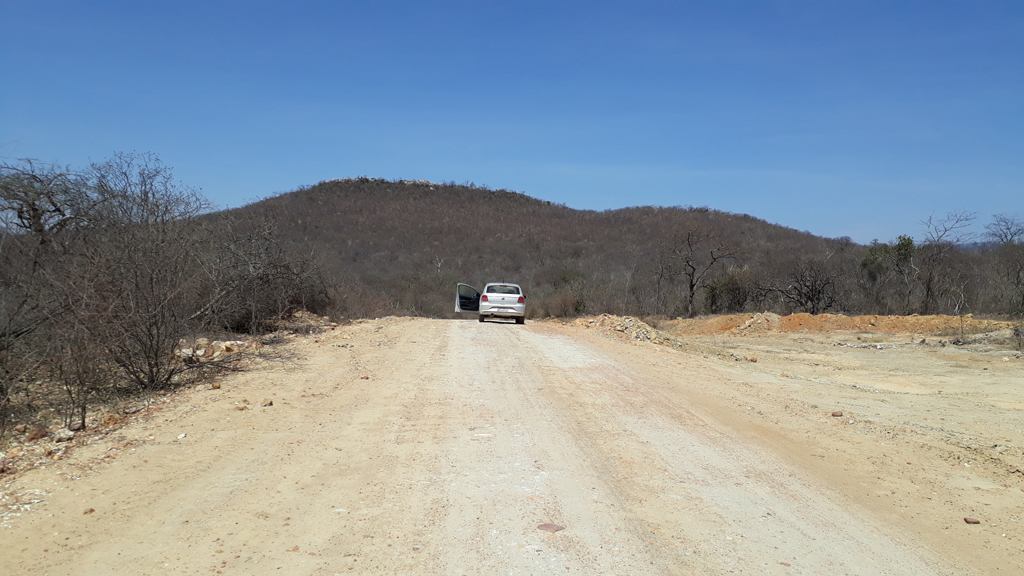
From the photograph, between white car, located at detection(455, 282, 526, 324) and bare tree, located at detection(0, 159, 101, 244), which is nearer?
bare tree, located at detection(0, 159, 101, 244)

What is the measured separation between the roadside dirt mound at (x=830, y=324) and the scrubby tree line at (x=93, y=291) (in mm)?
23370

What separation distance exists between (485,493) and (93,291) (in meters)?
6.21

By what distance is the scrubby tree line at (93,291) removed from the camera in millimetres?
7938

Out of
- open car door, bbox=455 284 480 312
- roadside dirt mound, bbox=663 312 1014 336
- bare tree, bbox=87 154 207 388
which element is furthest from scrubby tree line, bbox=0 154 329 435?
roadside dirt mound, bbox=663 312 1014 336

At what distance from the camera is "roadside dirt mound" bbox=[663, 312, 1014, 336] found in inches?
944

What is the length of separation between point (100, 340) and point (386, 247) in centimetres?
5405

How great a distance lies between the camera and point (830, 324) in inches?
1089

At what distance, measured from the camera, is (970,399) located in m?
11.7

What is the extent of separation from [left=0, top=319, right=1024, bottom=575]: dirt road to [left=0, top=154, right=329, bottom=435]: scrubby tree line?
1.03m

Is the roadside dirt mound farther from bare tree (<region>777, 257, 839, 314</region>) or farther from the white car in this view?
the white car

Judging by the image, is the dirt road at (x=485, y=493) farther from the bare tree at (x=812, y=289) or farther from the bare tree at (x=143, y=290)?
the bare tree at (x=812, y=289)

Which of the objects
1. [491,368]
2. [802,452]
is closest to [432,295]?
[491,368]

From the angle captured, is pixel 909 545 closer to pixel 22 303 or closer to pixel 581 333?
pixel 22 303

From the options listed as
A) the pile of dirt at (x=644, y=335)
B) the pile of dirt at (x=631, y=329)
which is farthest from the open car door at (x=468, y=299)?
the pile of dirt at (x=644, y=335)
